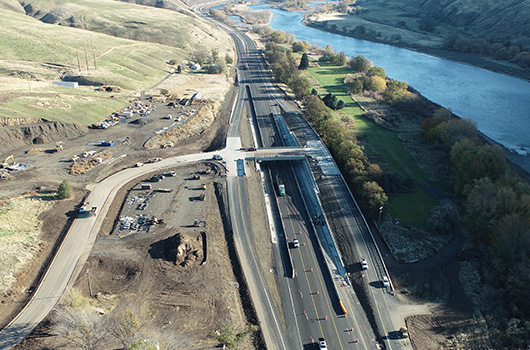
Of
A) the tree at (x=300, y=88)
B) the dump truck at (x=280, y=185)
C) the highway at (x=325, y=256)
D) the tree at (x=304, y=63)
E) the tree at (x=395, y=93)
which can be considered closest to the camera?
the highway at (x=325, y=256)

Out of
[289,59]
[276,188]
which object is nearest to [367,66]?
[289,59]

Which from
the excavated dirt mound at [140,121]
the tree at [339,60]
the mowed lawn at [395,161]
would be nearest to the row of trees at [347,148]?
the mowed lawn at [395,161]

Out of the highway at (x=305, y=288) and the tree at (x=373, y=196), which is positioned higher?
the tree at (x=373, y=196)

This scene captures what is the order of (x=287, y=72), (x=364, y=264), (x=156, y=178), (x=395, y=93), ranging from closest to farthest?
1. (x=364, y=264)
2. (x=156, y=178)
3. (x=395, y=93)
4. (x=287, y=72)

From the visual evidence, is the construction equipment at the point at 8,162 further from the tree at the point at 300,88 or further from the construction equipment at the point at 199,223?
the tree at the point at 300,88

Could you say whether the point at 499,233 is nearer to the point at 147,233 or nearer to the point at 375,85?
the point at 147,233

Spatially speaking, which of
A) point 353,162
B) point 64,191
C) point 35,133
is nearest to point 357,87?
point 353,162

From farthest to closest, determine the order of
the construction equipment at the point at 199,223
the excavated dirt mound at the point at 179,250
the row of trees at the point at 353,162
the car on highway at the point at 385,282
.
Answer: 1. the row of trees at the point at 353,162
2. the construction equipment at the point at 199,223
3. the excavated dirt mound at the point at 179,250
4. the car on highway at the point at 385,282
